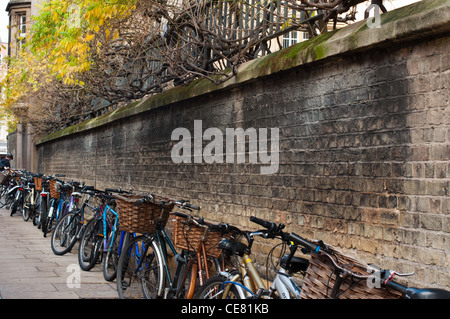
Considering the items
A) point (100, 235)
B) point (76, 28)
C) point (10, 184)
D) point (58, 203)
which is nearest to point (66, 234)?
point (100, 235)

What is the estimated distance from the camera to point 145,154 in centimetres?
1033

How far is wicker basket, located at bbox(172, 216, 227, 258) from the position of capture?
528 centimetres

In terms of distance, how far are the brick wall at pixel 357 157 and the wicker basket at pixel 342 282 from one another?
1.03m

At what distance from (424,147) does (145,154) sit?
687 centimetres

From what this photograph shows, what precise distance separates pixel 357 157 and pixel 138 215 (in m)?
2.42

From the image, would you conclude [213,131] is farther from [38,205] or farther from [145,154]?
[38,205]

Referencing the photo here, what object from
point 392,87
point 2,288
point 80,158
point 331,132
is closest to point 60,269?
point 2,288

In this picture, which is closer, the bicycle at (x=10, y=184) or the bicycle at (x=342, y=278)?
the bicycle at (x=342, y=278)

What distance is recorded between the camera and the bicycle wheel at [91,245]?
25.9 ft

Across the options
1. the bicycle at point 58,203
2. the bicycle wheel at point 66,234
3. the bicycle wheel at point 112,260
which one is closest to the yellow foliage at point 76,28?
the bicycle at point 58,203

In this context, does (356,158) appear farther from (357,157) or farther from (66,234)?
(66,234)

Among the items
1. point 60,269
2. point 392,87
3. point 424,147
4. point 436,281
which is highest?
point 392,87

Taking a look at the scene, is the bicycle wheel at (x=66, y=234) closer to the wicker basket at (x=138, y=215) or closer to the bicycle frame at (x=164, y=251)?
the wicker basket at (x=138, y=215)
